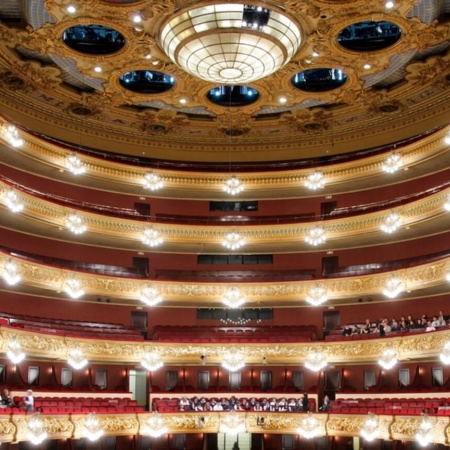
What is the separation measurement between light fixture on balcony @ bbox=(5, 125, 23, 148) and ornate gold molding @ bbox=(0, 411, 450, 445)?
Answer: 8326 millimetres

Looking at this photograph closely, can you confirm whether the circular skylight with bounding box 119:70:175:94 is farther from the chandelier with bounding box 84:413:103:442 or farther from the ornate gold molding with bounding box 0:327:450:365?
the chandelier with bounding box 84:413:103:442

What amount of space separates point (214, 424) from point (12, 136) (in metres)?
11.0

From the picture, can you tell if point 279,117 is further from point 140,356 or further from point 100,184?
point 140,356

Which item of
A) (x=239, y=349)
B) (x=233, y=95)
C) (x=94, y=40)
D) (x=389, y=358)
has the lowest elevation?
(x=389, y=358)

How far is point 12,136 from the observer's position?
19.0 meters

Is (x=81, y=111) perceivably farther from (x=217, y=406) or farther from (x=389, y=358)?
(x=389, y=358)

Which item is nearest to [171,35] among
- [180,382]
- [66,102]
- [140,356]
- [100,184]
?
[66,102]

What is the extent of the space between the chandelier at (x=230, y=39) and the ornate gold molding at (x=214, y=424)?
34.0 ft

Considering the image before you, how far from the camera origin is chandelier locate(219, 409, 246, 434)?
1923cm

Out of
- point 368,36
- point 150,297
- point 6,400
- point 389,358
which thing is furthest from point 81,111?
point 389,358

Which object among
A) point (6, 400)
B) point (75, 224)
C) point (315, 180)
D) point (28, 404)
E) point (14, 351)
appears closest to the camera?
point (6, 400)

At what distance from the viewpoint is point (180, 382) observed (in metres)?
23.0

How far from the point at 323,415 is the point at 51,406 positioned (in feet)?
26.2

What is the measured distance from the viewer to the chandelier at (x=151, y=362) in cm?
2092
